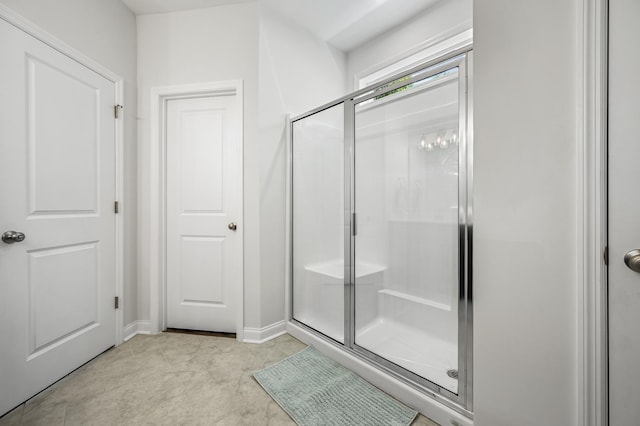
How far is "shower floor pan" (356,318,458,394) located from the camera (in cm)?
140

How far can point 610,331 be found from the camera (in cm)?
79

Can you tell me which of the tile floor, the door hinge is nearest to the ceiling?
the door hinge

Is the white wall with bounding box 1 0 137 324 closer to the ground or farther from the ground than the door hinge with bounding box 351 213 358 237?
farther from the ground

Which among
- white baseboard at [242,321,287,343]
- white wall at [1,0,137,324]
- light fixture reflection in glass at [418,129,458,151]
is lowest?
white baseboard at [242,321,287,343]

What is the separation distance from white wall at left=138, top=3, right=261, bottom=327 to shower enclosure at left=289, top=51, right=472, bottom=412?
1.14ft

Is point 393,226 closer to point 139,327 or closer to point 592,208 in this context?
point 592,208

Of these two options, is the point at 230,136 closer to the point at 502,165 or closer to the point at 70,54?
the point at 70,54

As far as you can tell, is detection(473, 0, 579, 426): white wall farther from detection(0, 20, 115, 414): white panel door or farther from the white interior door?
detection(0, 20, 115, 414): white panel door

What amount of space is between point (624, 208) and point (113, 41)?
3024mm

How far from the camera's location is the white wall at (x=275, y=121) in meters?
2.16

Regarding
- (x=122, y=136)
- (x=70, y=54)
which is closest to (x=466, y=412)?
(x=122, y=136)

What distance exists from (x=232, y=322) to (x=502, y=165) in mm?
2173

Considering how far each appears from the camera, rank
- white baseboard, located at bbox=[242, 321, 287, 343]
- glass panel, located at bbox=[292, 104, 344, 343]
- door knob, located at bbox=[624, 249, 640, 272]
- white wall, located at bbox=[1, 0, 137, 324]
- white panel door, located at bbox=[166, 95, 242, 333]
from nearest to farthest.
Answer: door knob, located at bbox=[624, 249, 640, 272], white wall, located at bbox=[1, 0, 137, 324], glass panel, located at bbox=[292, 104, 344, 343], white baseboard, located at bbox=[242, 321, 287, 343], white panel door, located at bbox=[166, 95, 242, 333]

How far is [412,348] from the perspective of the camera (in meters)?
1.65
